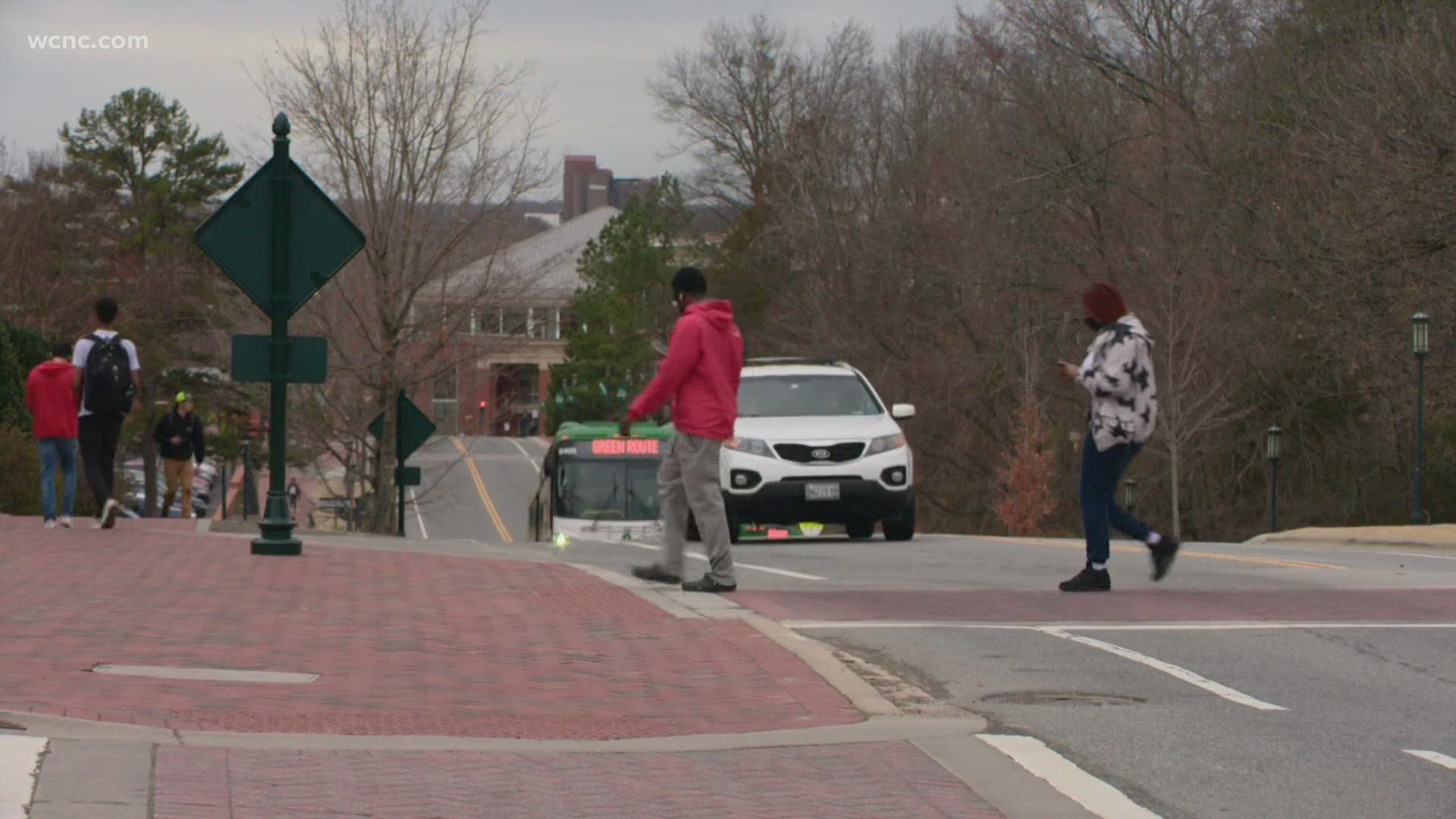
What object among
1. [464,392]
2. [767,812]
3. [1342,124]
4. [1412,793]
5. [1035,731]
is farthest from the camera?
[464,392]

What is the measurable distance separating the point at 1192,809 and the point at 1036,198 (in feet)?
126

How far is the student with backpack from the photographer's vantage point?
1562 cm

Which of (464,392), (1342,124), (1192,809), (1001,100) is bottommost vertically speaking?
(1192,809)

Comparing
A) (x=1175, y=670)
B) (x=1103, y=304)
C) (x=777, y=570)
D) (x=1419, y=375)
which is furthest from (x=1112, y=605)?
(x=1419, y=375)

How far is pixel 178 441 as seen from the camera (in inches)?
945

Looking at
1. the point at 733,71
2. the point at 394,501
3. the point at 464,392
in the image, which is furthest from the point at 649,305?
the point at 394,501

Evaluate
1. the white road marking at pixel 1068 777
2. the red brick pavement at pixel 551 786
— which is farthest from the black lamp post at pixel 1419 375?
the red brick pavement at pixel 551 786

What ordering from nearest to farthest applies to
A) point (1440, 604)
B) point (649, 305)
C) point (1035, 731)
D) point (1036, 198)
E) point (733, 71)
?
point (1035, 731) < point (1440, 604) < point (1036, 198) < point (733, 71) < point (649, 305)

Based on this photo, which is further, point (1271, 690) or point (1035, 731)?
point (1271, 690)

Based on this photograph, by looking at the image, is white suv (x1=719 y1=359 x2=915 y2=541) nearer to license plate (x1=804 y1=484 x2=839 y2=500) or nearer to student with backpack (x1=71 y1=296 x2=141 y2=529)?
license plate (x1=804 y1=484 x2=839 y2=500)

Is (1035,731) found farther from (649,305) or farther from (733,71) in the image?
(649,305)

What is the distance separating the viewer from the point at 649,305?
92562 millimetres

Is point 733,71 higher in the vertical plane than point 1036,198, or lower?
higher

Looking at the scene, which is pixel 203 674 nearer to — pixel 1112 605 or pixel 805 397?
pixel 1112 605
